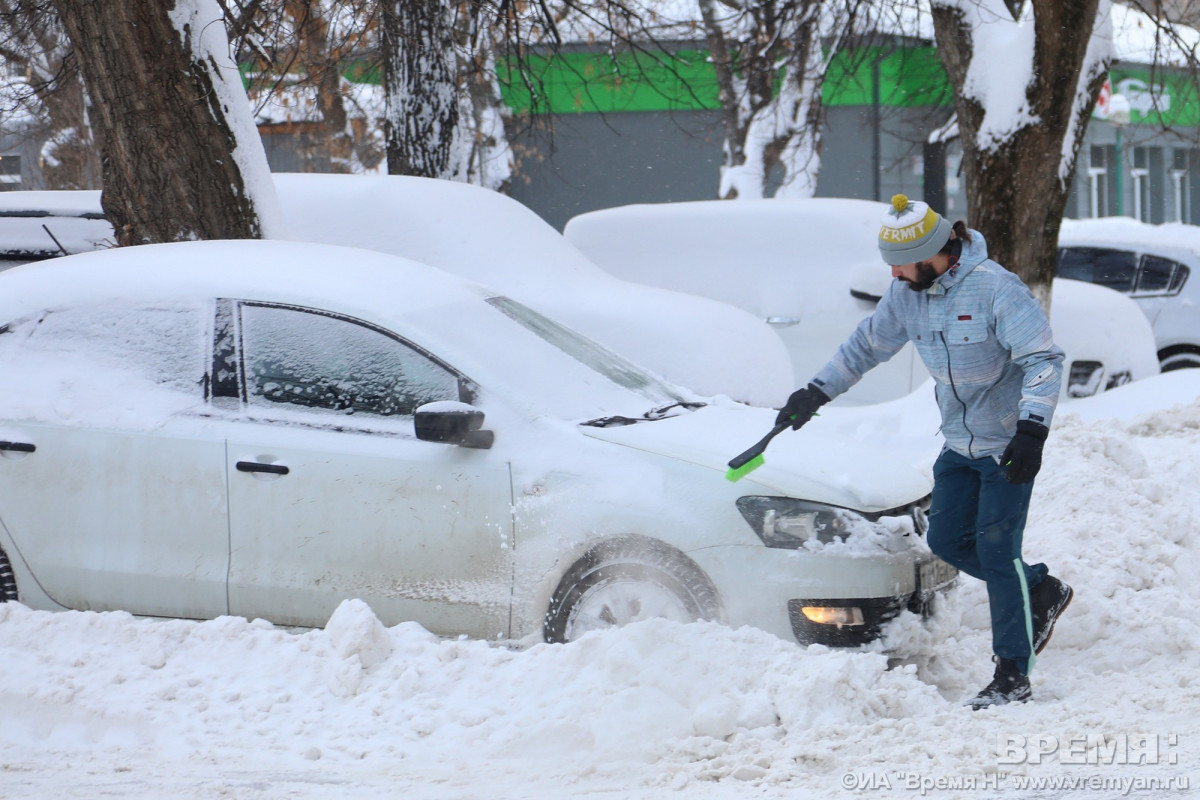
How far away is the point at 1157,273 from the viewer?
448 inches

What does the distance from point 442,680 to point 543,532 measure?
59 centimetres

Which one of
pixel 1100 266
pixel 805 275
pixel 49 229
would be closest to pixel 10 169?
pixel 49 229

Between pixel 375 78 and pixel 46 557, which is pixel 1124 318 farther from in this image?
pixel 375 78

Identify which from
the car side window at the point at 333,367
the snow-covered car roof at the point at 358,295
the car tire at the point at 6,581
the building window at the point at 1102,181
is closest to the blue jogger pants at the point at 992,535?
the snow-covered car roof at the point at 358,295

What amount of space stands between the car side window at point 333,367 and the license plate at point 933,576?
66.2 inches

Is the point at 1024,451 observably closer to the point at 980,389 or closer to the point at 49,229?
the point at 980,389

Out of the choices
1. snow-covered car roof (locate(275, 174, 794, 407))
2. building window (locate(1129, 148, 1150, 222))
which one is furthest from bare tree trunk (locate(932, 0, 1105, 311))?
building window (locate(1129, 148, 1150, 222))

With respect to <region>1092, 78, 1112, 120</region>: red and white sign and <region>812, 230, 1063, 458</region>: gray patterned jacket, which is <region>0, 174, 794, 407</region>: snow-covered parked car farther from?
<region>1092, 78, 1112, 120</region>: red and white sign

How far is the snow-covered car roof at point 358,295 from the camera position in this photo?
4.27 m

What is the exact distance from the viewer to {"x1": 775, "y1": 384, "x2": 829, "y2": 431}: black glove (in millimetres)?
4223

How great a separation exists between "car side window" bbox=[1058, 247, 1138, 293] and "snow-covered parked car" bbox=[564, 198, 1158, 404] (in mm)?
1851

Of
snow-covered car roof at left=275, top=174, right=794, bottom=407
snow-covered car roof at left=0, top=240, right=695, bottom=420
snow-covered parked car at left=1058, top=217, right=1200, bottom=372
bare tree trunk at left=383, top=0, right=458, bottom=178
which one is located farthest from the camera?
snow-covered parked car at left=1058, top=217, right=1200, bottom=372

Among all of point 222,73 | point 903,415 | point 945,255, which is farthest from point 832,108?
point 945,255

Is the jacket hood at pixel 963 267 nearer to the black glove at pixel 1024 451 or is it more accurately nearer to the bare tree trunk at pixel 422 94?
the black glove at pixel 1024 451
